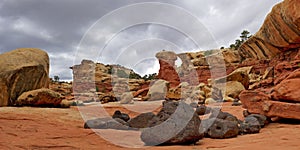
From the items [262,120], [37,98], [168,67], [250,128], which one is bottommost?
[250,128]

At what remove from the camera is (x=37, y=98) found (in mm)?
10156

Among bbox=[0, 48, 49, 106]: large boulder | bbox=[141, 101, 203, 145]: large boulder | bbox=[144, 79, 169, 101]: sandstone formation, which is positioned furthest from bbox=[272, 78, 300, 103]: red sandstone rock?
bbox=[144, 79, 169, 101]: sandstone formation

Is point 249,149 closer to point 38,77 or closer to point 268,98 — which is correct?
Answer: point 268,98

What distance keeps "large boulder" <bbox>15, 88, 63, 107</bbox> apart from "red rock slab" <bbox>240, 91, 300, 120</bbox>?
26.5 ft

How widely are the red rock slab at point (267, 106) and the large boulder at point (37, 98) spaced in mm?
8069

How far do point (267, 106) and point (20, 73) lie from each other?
392 inches

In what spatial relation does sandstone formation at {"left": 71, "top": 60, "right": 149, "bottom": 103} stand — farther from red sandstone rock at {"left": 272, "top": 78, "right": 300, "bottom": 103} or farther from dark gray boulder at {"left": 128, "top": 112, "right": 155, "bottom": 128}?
red sandstone rock at {"left": 272, "top": 78, "right": 300, "bottom": 103}

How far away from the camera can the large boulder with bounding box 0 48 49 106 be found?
10312 mm

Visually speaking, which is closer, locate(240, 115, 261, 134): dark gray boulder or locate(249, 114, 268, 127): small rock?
locate(240, 115, 261, 134): dark gray boulder

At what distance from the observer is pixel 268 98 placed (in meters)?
7.86

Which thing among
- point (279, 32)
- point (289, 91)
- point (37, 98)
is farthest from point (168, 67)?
point (289, 91)

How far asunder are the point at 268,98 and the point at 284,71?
373 cm

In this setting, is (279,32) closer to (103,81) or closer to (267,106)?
(267,106)

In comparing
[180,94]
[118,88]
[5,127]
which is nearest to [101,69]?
[118,88]
